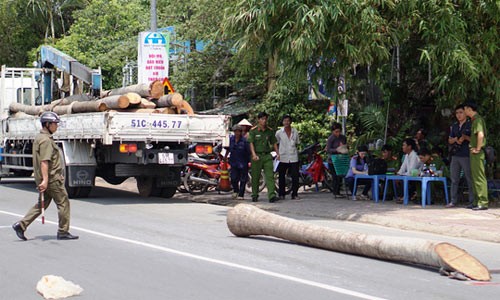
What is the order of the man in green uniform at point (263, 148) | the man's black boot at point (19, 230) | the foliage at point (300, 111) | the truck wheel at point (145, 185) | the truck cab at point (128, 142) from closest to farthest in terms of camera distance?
the man's black boot at point (19, 230)
the truck cab at point (128, 142)
the man in green uniform at point (263, 148)
the truck wheel at point (145, 185)
the foliage at point (300, 111)

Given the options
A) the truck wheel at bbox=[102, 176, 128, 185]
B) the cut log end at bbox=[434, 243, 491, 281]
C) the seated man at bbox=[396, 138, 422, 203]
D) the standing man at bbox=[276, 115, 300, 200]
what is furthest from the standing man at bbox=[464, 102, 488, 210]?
the truck wheel at bbox=[102, 176, 128, 185]

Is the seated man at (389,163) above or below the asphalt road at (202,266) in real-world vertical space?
above

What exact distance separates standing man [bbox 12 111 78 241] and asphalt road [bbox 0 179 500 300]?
28 cm

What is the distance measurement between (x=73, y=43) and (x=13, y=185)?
41.6ft

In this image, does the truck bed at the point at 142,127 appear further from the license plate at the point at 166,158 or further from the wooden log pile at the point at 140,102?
the wooden log pile at the point at 140,102

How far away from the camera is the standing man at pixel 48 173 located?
36.0ft

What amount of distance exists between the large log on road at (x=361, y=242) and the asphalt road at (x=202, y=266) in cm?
13

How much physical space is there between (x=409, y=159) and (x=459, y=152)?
1.20 metres

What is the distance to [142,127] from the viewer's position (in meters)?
16.5

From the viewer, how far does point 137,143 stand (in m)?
16.6

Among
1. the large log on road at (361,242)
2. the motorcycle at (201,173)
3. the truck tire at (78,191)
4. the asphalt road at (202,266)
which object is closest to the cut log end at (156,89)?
the motorcycle at (201,173)

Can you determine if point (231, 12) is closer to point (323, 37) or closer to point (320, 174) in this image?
point (323, 37)

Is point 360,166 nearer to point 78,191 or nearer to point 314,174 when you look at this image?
point 314,174

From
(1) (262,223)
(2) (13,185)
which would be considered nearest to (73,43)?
(2) (13,185)
